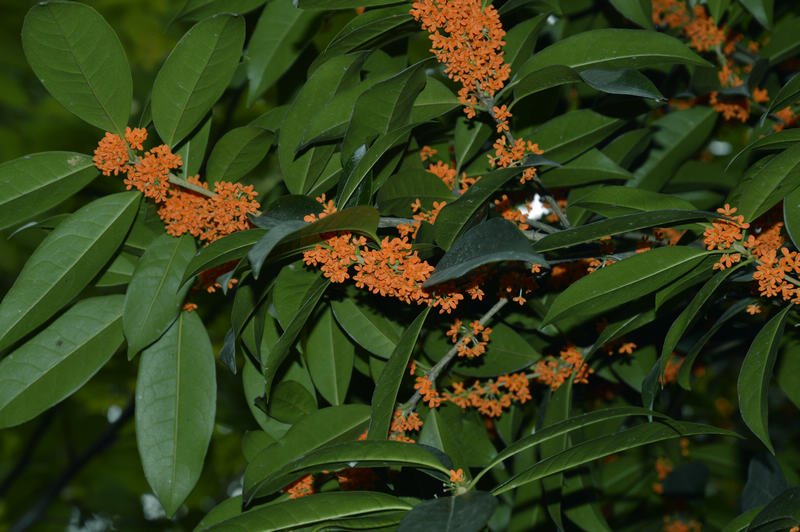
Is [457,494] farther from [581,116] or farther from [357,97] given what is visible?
[581,116]

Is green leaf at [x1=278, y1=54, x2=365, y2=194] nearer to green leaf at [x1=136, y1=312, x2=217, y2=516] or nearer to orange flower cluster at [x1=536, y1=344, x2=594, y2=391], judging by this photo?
green leaf at [x1=136, y1=312, x2=217, y2=516]

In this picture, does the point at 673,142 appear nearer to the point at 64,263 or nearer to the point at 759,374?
the point at 759,374

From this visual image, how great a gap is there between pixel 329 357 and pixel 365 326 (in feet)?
0.56

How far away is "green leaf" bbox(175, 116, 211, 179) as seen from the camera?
1.96 m

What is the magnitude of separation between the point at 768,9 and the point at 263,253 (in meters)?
1.94

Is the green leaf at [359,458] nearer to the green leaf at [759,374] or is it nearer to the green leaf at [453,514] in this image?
the green leaf at [453,514]

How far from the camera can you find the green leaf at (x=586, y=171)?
2.04 metres

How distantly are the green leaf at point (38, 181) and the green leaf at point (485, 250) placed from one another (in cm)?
101

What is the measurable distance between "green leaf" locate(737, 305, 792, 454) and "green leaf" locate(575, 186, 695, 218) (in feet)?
1.03

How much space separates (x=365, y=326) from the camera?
186 cm

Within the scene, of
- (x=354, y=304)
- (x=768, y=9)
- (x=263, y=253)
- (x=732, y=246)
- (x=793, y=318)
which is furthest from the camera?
(x=768, y=9)

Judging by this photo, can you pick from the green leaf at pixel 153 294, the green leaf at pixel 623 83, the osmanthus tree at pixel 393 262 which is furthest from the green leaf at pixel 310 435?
the green leaf at pixel 623 83

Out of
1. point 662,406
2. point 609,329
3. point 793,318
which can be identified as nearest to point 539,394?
point 662,406

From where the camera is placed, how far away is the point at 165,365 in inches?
77.2
